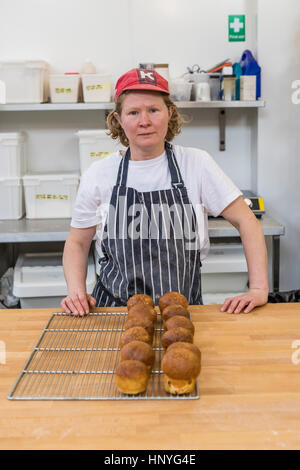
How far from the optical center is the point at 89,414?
1.02 meters

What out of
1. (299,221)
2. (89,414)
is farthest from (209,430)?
(299,221)

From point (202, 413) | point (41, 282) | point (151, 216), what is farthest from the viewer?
point (41, 282)

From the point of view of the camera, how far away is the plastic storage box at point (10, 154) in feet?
10.2

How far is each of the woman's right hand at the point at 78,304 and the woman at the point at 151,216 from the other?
0.09m

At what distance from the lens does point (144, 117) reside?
1665mm

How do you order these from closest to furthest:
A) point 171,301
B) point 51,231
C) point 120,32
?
1. point 171,301
2. point 51,231
3. point 120,32

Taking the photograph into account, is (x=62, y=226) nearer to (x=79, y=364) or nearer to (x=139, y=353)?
(x=79, y=364)

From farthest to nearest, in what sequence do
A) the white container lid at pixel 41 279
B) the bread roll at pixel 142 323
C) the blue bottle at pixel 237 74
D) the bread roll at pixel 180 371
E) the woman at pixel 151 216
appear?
the blue bottle at pixel 237 74 < the white container lid at pixel 41 279 < the woman at pixel 151 216 < the bread roll at pixel 142 323 < the bread roll at pixel 180 371

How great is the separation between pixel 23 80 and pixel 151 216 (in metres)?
1.73

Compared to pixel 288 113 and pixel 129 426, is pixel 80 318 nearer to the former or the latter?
pixel 129 426

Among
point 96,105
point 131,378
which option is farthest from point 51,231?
point 131,378

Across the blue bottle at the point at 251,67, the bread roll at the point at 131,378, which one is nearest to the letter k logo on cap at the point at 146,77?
the bread roll at the point at 131,378

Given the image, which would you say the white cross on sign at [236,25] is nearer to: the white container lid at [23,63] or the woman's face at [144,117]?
the white container lid at [23,63]

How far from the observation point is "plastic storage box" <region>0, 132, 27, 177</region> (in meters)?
3.09
